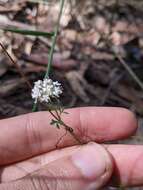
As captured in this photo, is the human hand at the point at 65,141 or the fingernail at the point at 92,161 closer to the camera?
the fingernail at the point at 92,161

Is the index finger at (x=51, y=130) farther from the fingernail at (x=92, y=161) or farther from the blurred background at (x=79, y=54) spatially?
the blurred background at (x=79, y=54)

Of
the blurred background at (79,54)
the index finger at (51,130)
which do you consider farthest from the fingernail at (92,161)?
the blurred background at (79,54)

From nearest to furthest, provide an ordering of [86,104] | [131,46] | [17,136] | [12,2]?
[17,136] < [86,104] < [12,2] < [131,46]

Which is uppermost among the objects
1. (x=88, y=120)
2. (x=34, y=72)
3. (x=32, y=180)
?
(x=34, y=72)

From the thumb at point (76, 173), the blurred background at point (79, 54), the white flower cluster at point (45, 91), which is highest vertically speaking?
the blurred background at point (79, 54)

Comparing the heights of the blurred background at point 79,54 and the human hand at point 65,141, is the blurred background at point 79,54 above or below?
above

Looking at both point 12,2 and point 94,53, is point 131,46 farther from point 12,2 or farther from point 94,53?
point 12,2

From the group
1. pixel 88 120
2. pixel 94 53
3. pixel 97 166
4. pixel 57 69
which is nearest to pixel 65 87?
pixel 57 69
